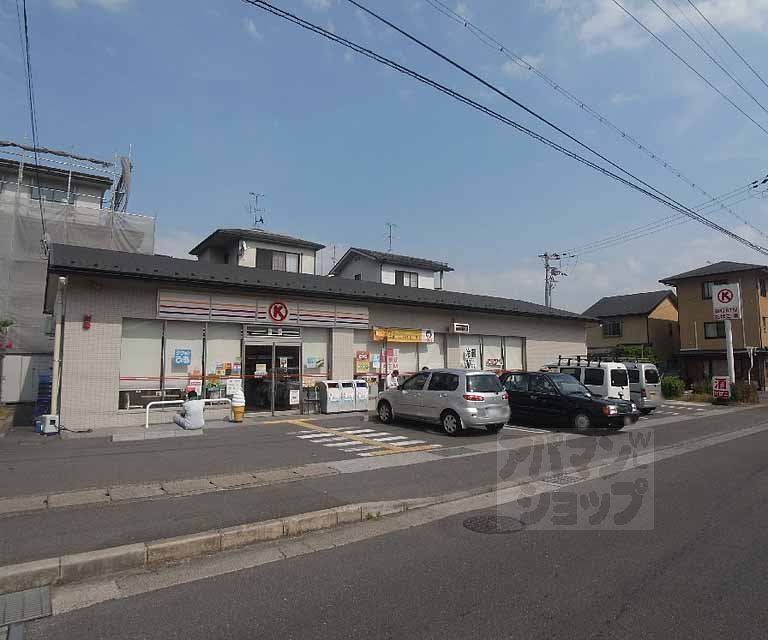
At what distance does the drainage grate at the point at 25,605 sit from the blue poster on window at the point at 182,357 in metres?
10.7

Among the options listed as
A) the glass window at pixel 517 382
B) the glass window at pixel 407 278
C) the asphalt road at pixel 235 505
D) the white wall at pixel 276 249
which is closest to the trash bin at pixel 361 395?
the glass window at pixel 517 382

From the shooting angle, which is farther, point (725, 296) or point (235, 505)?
point (725, 296)

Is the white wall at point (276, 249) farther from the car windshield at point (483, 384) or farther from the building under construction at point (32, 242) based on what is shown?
the car windshield at point (483, 384)

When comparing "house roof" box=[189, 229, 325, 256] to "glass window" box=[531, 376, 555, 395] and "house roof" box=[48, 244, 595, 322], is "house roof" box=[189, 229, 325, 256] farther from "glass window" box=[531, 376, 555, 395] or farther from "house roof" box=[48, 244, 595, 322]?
"glass window" box=[531, 376, 555, 395]

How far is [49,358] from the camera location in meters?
23.6

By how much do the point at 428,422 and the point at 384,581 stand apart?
31.7 feet

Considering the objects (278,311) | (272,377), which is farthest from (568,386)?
(278,311)

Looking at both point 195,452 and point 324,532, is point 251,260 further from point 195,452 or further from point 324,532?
point 324,532

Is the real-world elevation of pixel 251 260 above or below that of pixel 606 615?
above

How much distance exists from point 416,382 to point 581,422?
474cm

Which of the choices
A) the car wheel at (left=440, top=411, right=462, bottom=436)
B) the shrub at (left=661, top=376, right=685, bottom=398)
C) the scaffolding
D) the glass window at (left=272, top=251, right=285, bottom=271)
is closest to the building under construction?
the scaffolding

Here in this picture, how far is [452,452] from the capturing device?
35.7 feet

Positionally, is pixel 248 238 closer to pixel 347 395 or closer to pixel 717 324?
pixel 347 395

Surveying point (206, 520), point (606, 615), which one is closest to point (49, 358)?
point (206, 520)
